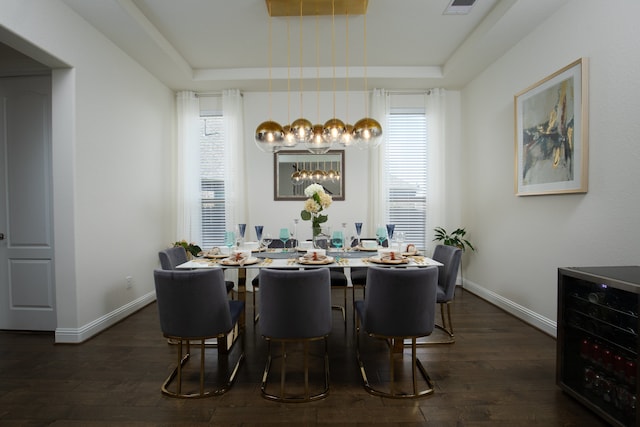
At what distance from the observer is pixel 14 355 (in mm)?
2674

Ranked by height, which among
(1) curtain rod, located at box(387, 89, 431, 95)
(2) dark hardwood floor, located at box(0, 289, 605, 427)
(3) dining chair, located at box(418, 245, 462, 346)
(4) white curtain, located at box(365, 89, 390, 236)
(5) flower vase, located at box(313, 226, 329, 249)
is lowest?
(2) dark hardwood floor, located at box(0, 289, 605, 427)

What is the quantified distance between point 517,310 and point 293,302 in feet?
9.29

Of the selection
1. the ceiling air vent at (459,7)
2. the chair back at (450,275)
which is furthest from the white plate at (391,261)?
the ceiling air vent at (459,7)

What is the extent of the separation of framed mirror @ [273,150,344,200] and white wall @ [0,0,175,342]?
5.80 feet

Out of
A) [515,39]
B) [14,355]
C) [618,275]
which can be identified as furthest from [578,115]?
[14,355]

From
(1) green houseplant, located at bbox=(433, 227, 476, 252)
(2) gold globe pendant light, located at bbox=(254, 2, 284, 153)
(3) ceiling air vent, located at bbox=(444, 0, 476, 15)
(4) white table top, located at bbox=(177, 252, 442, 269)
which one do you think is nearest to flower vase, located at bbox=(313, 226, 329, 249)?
(4) white table top, located at bbox=(177, 252, 442, 269)

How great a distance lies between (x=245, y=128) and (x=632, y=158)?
4423 millimetres

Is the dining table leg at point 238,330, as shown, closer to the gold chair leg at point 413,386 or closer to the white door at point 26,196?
the gold chair leg at point 413,386

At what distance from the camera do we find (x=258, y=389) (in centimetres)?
219

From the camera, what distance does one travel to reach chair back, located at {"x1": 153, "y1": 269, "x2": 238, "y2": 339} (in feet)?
6.48

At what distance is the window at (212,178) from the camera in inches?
193

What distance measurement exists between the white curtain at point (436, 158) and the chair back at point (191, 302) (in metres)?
3.59

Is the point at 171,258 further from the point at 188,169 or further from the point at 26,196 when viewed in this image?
the point at 188,169

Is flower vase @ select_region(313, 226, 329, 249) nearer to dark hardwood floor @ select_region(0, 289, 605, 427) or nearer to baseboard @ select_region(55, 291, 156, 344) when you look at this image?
dark hardwood floor @ select_region(0, 289, 605, 427)
